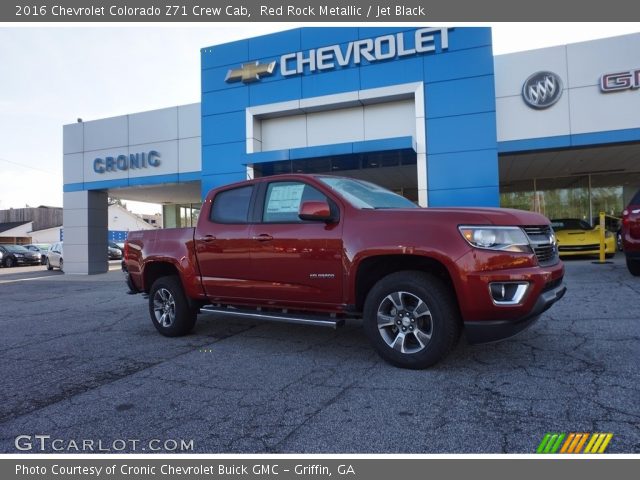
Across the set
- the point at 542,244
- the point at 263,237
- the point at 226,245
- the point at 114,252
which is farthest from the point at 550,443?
the point at 114,252

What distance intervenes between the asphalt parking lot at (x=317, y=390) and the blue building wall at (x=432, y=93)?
679 centimetres

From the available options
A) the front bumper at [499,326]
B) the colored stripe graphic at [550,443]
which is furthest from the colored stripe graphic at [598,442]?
the front bumper at [499,326]

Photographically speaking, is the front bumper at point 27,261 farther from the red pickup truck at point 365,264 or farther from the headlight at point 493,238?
the headlight at point 493,238

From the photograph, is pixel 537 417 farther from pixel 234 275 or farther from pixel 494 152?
pixel 494 152

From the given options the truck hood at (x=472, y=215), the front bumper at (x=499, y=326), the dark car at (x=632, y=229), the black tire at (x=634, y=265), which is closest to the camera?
the front bumper at (x=499, y=326)

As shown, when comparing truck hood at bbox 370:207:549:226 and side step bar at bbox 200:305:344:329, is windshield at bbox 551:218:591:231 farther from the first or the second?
side step bar at bbox 200:305:344:329

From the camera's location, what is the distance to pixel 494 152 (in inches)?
464

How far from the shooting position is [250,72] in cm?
1423

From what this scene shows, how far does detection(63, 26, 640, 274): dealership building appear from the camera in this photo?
12031 mm

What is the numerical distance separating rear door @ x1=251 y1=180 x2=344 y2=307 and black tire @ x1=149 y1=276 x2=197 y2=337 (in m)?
1.23

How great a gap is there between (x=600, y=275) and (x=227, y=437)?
9.00 metres

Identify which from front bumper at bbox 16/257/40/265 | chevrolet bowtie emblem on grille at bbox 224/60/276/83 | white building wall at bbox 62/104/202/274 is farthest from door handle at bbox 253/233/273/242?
front bumper at bbox 16/257/40/265

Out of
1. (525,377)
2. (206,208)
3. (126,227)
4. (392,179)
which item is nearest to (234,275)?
(206,208)

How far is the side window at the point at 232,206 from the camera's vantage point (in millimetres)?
4949
